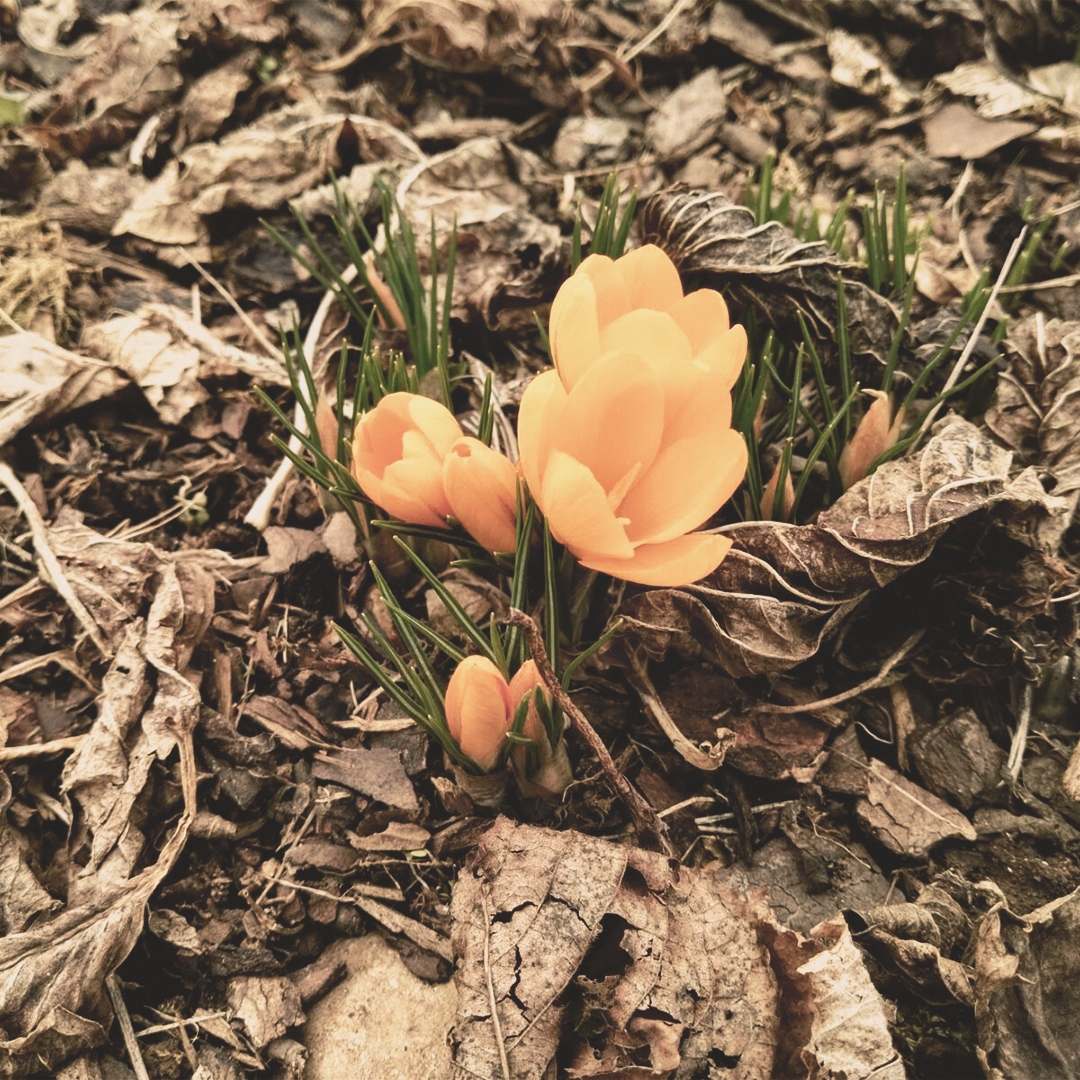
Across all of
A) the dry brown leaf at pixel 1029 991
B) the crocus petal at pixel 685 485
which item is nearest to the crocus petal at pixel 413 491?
the crocus petal at pixel 685 485

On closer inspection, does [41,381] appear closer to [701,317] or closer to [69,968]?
[69,968]

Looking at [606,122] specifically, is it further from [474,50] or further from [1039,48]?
[1039,48]

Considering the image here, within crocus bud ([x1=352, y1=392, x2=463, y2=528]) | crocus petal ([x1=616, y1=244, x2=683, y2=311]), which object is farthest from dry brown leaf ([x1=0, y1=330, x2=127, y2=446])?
crocus petal ([x1=616, y1=244, x2=683, y2=311])

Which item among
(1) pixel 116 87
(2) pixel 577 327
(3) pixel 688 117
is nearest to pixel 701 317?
(2) pixel 577 327

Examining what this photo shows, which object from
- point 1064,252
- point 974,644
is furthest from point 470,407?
point 1064,252

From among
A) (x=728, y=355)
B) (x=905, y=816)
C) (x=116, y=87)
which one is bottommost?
(x=905, y=816)

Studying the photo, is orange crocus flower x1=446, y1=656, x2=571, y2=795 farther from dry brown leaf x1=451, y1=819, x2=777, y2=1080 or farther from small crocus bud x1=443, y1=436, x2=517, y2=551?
small crocus bud x1=443, y1=436, x2=517, y2=551

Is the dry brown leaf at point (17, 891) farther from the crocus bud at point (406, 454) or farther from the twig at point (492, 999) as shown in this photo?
the crocus bud at point (406, 454)
